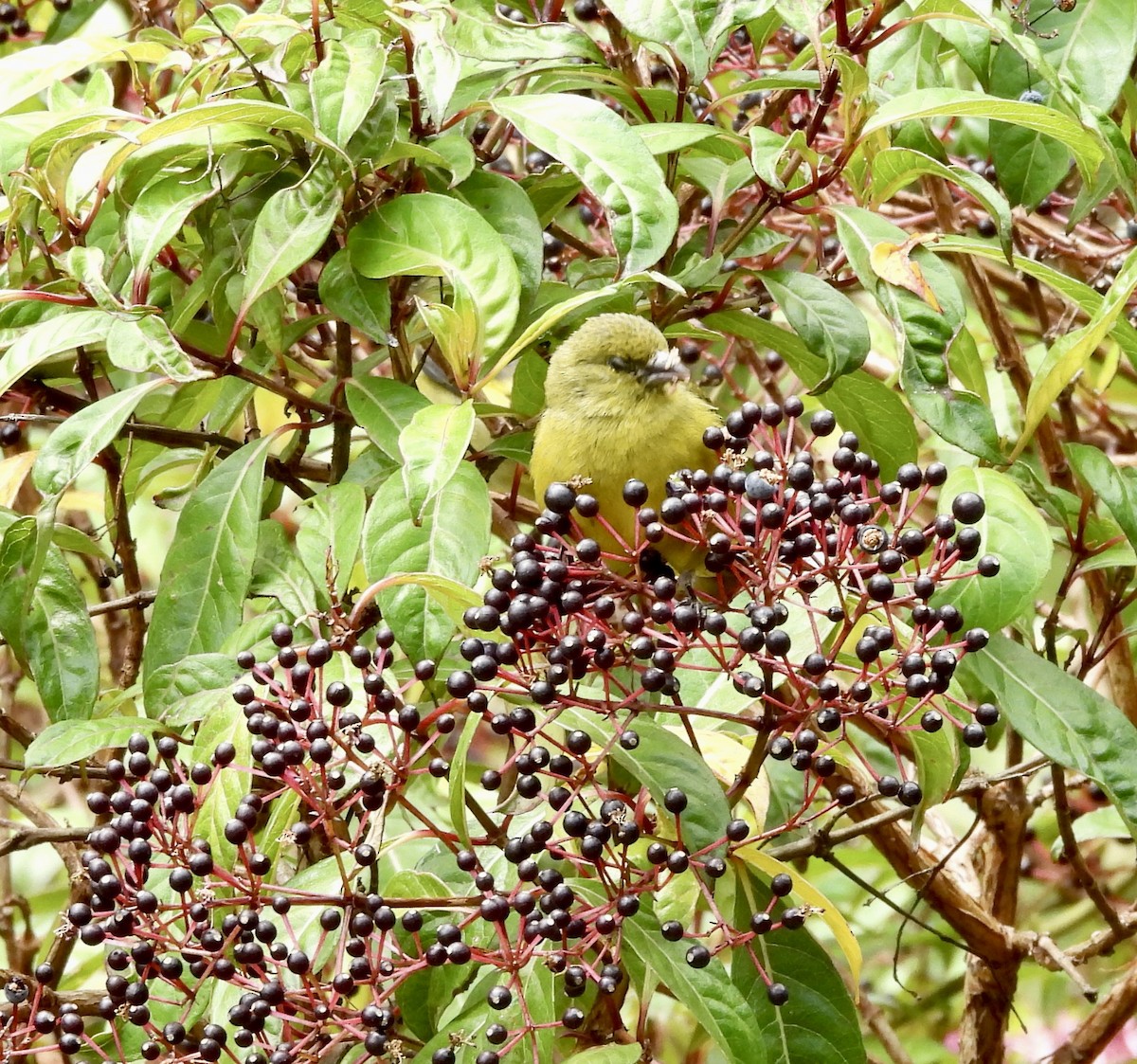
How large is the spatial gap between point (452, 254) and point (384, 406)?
0.31 metres

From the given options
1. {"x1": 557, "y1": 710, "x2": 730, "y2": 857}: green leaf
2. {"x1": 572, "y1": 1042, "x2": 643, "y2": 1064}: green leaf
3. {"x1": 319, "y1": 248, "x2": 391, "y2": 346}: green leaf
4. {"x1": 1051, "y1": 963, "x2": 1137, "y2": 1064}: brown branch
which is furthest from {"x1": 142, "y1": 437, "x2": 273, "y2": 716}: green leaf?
{"x1": 1051, "y1": 963, "x2": 1137, "y2": 1064}: brown branch

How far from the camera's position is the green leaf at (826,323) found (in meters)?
2.17

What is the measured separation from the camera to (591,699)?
6.28 feet

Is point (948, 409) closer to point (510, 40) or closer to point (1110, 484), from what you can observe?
point (1110, 484)

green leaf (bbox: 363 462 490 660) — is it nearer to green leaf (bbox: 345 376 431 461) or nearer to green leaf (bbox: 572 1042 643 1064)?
green leaf (bbox: 345 376 431 461)

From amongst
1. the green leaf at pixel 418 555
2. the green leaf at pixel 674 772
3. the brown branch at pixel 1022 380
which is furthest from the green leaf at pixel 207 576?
the brown branch at pixel 1022 380

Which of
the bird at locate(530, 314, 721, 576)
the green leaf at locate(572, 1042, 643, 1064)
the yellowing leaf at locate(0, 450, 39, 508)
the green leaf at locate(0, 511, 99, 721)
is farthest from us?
the bird at locate(530, 314, 721, 576)

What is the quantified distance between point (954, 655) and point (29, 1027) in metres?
1.33

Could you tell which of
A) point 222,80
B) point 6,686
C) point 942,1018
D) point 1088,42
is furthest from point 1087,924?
point 222,80

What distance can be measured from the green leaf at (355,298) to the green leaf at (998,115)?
78 centimetres

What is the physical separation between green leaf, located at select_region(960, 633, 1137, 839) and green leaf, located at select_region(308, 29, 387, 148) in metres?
1.20

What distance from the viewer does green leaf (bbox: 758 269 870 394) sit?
7.12 feet

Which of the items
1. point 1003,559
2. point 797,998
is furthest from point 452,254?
point 797,998

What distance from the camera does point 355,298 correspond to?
2.25 meters
